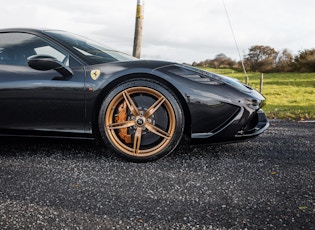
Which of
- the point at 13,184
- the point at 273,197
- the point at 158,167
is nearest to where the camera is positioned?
the point at 273,197

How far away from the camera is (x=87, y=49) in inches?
141

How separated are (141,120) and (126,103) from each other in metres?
0.20

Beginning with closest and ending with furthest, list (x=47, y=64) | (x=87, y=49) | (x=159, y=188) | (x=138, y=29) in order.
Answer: (x=159, y=188) < (x=47, y=64) < (x=87, y=49) < (x=138, y=29)

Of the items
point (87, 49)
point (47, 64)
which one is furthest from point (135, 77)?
point (47, 64)

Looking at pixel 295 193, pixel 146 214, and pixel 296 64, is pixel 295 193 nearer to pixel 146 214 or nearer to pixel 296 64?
pixel 146 214

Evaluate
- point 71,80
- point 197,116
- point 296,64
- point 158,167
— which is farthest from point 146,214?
point 296,64

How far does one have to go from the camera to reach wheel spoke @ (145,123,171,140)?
324 centimetres

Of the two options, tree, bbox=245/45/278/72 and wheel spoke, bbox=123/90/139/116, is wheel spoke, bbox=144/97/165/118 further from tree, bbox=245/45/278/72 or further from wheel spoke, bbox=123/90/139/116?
tree, bbox=245/45/278/72

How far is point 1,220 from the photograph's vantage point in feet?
6.70

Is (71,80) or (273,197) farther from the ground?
(71,80)

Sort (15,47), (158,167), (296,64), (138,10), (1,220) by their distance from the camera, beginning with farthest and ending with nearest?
(296,64), (138,10), (15,47), (158,167), (1,220)

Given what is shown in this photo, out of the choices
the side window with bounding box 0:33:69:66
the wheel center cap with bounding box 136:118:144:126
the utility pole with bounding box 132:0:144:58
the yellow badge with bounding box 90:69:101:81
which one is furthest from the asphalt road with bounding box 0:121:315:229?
the utility pole with bounding box 132:0:144:58

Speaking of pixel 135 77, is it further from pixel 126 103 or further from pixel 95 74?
pixel 95 74

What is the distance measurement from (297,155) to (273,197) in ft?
4.53
